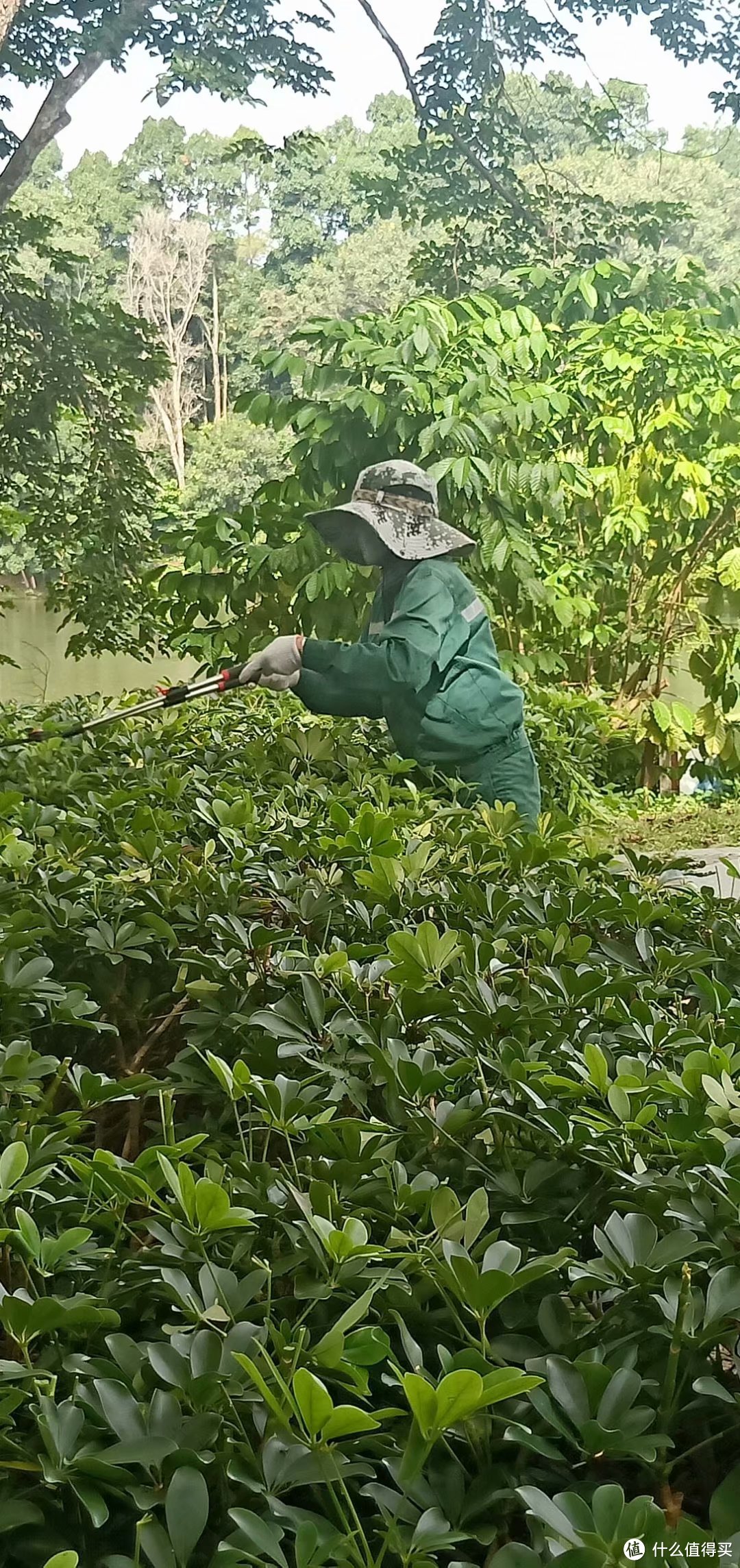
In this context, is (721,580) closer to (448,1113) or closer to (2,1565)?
(448,1113)

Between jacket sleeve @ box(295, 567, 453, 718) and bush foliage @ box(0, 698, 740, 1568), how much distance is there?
110 centimetres

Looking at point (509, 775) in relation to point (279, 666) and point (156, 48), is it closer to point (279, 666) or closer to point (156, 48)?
point (279, 666)

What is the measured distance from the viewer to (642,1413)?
0.41m

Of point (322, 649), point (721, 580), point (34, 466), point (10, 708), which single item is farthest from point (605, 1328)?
point (721, 580)

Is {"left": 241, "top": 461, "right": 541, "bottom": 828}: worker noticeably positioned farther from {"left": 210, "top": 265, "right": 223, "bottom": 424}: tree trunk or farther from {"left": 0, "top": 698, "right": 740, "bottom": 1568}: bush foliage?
{"left": 0, "top": 698, "right": 740, "bottom": 1568}: bush foliage

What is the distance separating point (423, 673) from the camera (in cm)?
206

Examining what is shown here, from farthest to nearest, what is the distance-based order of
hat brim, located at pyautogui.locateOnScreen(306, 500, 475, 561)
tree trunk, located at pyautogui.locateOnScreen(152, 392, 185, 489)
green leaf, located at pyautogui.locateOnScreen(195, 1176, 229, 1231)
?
tree trunk, located at pyautogui.locateOnScreen(152, 392, 185, 489) < hat brim, located at pyautogui.locateOnScreen(306, 500, 475, 561) < green leaf, located at pyautogui.locateOnScreen(195, 1176, 229, 1231)

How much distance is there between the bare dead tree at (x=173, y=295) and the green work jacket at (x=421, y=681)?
0.70 metres

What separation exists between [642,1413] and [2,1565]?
200 millimetres

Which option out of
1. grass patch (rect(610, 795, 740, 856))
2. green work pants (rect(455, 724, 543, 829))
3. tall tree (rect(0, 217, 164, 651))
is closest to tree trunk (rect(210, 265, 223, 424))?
tall tree (rect(0, 217, 164, 651))

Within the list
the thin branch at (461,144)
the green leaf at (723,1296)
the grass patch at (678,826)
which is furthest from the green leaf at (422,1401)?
the thin branch at (461,144)

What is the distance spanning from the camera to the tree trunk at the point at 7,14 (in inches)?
93.4

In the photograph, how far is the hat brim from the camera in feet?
7.29

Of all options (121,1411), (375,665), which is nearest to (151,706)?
(375,665)
